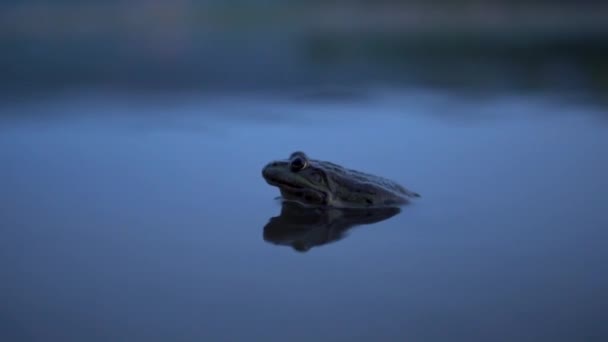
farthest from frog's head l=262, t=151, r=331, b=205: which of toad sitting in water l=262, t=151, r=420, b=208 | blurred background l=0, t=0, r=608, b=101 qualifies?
blurred background l=0, t=0, r=608, b=101

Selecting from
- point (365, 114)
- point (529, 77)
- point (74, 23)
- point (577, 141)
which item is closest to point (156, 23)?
point (74, 23)

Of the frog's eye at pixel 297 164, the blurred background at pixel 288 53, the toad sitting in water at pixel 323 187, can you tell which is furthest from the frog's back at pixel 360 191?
the blurred background at pixel 288 53

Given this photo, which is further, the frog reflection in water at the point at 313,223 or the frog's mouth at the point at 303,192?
the frog's mouth at the point at 303,192

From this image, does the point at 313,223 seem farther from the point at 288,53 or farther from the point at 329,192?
the point at 288,53

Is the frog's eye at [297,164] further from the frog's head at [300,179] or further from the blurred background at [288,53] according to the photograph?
the blurred background at [288,53]

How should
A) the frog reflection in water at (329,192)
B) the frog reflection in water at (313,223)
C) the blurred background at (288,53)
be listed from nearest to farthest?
the frog reflection in water at (313,223) < the frog reflection in water at (329,192) < the blurred background at (288,53)

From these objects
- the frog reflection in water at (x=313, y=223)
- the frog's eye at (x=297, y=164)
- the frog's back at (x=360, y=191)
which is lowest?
the frog reflection in water at (x=313, y=223)

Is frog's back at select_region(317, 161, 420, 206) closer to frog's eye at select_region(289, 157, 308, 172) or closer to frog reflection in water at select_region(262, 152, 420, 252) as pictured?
frog reflection in water at select_region(262, 152, 420, 252)

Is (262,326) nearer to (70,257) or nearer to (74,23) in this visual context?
(70,257)

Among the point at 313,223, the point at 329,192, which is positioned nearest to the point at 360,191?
the point at 329,192
